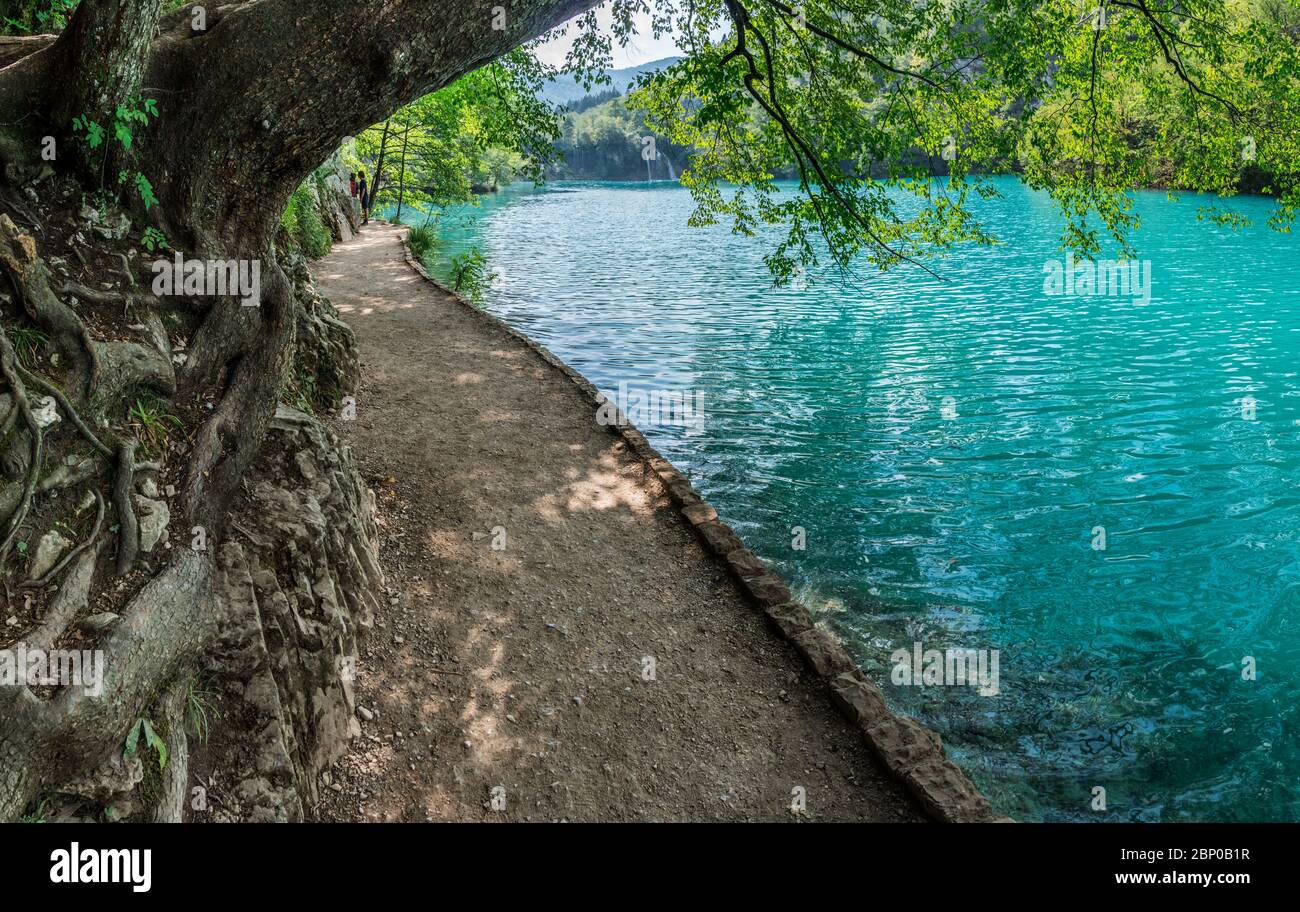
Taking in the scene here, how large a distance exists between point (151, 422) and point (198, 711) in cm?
190

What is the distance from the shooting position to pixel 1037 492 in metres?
11.0

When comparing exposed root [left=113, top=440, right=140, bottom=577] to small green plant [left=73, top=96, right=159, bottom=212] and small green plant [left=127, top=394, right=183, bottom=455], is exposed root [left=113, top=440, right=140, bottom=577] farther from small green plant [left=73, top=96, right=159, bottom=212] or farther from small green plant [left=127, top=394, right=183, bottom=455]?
small green plant [left=73, top=96, right=159, bottom=212]

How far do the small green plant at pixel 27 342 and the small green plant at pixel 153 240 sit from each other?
1118 millimetres

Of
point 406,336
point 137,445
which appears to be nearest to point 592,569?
point 137,445

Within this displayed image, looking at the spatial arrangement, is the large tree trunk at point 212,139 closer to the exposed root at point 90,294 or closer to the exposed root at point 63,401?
the exposed root at point 63,401

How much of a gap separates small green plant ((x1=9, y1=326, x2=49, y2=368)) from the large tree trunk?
9 cm

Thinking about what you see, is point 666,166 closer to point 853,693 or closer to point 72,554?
point 853,693

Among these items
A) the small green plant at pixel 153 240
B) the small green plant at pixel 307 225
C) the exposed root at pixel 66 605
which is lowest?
the exposed root at pixel 66 605

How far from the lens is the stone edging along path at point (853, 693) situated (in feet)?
16.3

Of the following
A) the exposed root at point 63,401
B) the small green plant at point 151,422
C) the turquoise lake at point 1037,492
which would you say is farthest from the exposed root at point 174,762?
the turquoise lake at point 1037,492

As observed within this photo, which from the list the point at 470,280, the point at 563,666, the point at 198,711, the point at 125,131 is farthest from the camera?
the point at 470,280

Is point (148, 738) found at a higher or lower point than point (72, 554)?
lower

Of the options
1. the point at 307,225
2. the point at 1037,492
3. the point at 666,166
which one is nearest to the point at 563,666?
the point at 1037,492

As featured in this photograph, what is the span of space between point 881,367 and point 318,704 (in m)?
14.6
